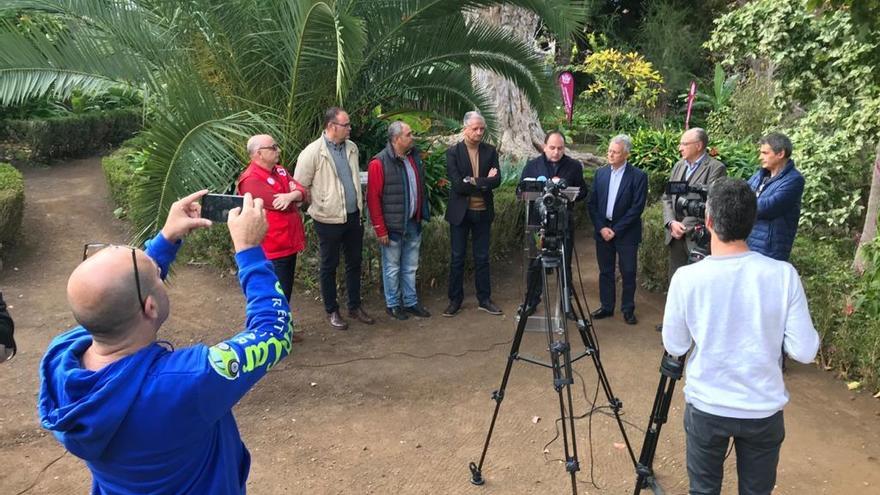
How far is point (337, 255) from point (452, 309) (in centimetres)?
118

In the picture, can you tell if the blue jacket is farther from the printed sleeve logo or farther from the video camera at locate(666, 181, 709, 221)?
the printed sleeve logo

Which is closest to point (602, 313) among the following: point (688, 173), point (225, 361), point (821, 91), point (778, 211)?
point (688, 173)

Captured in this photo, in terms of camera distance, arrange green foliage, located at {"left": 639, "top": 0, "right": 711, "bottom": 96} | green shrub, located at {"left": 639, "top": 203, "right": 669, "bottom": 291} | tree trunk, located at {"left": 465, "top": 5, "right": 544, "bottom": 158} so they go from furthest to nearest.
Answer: green foliage, located at {"left": 639, "top": 0, "right": 711, "bottom": 96}
tree trunk, located at {"left": 465, "top": 5, "right": 544, "bottom": 158}
green shrub, located at {"left": 639, "top": 203, "right": 669, "bottom": 291}

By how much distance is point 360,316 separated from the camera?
5754mm

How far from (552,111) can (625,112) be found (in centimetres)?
976

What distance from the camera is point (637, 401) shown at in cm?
445

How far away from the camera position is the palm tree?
4.85m

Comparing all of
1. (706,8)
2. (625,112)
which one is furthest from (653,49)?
(625,112)

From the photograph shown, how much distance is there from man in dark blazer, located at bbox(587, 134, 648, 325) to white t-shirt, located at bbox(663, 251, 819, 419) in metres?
3.26

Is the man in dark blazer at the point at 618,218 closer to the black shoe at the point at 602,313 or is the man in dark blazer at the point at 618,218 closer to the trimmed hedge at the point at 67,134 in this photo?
the black shoe at the point at 602,313

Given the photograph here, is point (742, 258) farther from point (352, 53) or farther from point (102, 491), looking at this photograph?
point (352, 53)

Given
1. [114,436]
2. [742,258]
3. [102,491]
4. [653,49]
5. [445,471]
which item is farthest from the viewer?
[653,49]

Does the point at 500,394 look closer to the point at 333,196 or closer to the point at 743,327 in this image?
the point at 743,327

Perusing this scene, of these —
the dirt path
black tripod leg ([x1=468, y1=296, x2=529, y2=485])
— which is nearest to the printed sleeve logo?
black tripod leg ([x1=468, y1=296, x2=529, y2=485])
